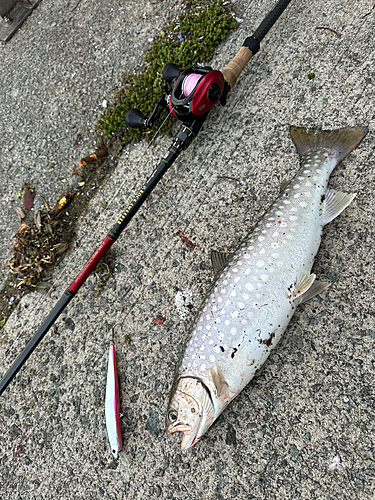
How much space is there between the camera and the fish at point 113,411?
2.54m

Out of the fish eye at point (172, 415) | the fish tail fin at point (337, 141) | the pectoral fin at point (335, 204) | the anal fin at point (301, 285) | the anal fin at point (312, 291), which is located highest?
the fish tail fin at point (337, 141)

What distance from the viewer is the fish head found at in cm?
220

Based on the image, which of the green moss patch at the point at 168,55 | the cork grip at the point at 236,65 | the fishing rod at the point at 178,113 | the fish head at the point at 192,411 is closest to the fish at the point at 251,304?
the fish head at the point at 192,411

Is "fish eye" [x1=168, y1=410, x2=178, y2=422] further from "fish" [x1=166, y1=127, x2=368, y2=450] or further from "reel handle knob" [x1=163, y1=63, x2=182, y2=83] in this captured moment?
"reel handle knob" [x1=163, y1=63, x2=182, y2=83]

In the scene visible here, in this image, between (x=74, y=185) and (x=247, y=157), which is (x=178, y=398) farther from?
(x=74, y=185)

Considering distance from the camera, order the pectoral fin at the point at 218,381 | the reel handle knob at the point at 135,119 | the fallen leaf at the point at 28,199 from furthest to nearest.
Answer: the fallen leaf at the point at 28,199 → the reel handle knob at the point at 135,119 → the pectoral fin at the point at 218,381

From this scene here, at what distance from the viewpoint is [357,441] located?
84.2 inches

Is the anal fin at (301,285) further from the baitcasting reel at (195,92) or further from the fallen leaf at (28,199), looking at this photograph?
the fallen leaf at (28,199)

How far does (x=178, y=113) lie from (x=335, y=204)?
1.50 metres

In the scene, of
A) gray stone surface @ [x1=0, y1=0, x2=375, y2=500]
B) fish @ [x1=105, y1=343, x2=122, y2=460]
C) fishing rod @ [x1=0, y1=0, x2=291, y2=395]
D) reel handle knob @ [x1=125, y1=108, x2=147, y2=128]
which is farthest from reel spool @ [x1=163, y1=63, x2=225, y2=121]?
fish @ [x1=105, y1=343, x2=122, y2=460]

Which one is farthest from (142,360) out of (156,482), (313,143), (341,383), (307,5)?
(307,5)

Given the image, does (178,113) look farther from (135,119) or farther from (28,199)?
(28,199)

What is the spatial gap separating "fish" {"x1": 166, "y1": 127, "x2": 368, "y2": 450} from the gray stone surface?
0.85ft

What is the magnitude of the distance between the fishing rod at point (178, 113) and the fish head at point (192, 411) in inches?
49.1
